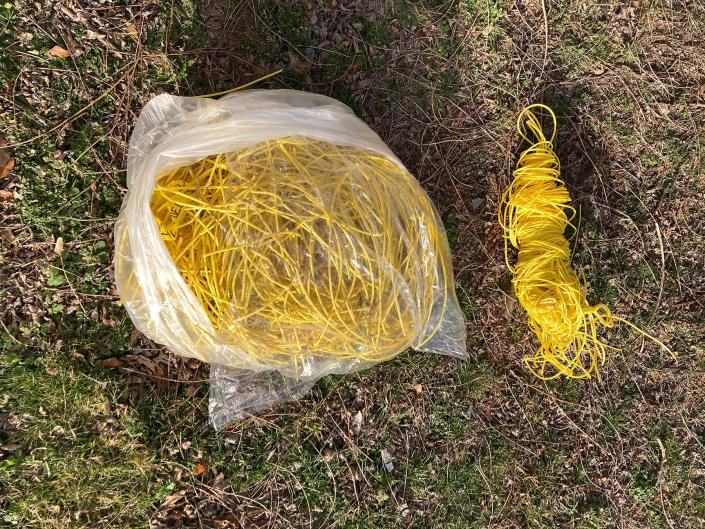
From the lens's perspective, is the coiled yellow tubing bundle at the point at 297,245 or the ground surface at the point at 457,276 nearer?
the coiled yellow tubing bundle at the point at 297,245

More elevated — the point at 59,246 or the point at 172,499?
the point at 59,246

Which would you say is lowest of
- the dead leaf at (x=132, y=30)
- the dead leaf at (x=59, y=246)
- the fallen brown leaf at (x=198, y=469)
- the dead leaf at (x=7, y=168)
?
the fallen brown leaf at (x=198, y=469)

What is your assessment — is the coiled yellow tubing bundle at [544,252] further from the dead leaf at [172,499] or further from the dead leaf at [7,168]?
the dead leaf at [7,168]

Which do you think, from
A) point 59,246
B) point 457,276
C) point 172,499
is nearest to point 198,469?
point 172,499

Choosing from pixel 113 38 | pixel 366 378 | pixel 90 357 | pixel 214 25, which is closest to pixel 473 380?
pixel 366 378

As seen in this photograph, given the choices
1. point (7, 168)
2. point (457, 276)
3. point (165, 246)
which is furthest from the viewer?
point (457, 276)

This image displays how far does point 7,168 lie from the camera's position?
1.83m

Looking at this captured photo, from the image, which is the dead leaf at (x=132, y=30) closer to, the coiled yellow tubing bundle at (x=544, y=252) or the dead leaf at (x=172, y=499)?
the coiled yellow tubing bundle at (x=544, y=252)

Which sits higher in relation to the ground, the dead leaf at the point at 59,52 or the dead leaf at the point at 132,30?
the dead leaf at the point at 132,30

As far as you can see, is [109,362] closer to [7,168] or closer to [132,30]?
[7,168]

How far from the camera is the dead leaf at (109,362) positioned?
187 centimetres

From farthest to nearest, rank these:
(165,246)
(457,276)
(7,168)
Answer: (457,276) < (7,168) < (165,246)

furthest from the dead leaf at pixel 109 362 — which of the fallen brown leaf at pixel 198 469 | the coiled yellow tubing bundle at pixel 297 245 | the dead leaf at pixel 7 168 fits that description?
the dead leaf at pixel 7 168

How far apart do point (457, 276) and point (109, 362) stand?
4.73ft
